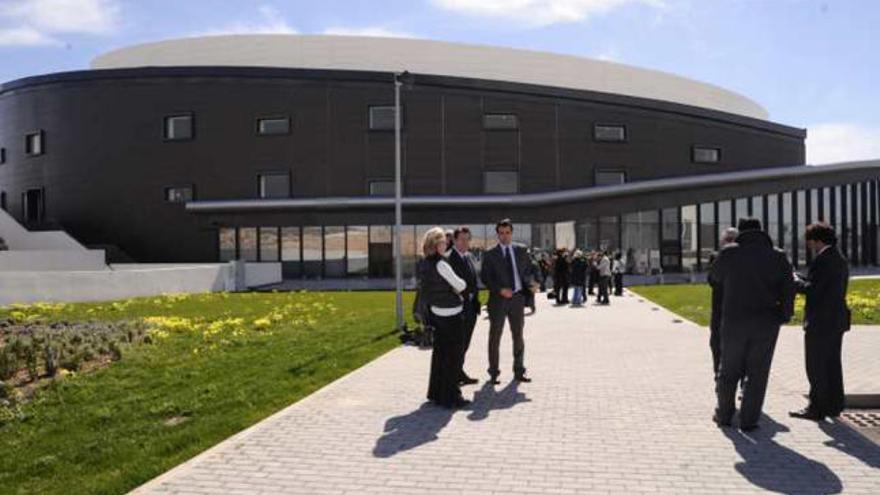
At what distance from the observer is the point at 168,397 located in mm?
8609

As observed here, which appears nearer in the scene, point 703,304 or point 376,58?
point 703,304

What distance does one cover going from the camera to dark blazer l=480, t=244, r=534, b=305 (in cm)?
938

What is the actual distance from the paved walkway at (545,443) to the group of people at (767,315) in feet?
0.90

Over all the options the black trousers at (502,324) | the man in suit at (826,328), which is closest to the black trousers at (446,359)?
the black trousers at (502,324)

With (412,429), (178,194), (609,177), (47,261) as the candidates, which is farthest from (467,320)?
(609,177)

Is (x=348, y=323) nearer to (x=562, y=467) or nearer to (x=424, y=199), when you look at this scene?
(x=562, y=467)

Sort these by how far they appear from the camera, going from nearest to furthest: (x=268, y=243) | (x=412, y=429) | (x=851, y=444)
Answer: (x=851, y=444) < (x=412, y=429) < (x=268, y=243)

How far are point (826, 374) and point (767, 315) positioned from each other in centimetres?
93

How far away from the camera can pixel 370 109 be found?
41.5m

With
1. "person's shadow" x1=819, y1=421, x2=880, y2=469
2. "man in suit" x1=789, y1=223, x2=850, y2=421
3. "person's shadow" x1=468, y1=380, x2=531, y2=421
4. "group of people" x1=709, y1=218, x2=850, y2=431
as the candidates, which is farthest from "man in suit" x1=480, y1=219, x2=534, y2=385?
"person's shadow" x1=819, y1=421, x2=880, y2=469

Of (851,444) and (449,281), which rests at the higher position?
(449,281)

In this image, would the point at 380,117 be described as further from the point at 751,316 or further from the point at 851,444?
the point at 851,444

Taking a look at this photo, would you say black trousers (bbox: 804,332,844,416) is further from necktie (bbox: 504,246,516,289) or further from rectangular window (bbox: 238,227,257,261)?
rectangular window (bbox: 238,227,257,261)

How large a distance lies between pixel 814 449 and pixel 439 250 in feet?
12.5
